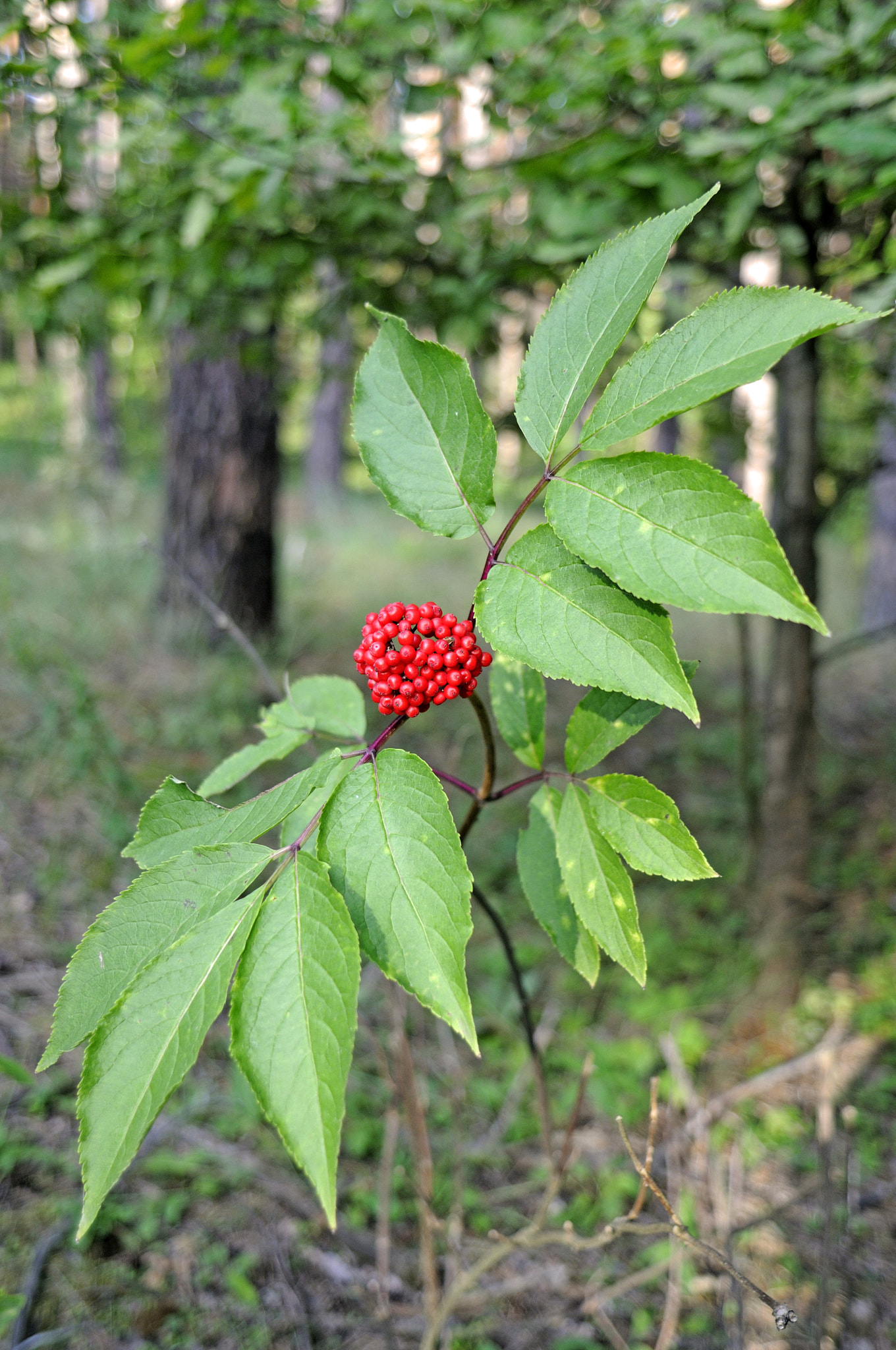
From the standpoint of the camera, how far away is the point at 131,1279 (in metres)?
1.72

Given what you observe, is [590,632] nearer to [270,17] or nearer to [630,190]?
[630,190]

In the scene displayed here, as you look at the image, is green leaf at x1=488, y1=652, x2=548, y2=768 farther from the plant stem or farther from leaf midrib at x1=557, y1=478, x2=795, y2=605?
leaf midrib at x1=557, y1=478, x2=795, y2=605

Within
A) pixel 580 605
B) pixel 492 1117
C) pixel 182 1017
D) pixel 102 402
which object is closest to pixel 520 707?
pixel 580 605

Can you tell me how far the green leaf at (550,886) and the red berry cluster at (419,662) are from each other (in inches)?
9.2

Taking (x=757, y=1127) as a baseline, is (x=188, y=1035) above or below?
above

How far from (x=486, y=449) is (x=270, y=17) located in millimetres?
1663

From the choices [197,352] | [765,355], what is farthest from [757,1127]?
[197,352]

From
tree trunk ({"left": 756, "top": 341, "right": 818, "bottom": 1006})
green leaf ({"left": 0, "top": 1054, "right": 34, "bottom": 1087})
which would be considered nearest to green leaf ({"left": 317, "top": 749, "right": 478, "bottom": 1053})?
green leaf ({"left": 0, "top": 1054, "right": 34, "bottom": 1087})

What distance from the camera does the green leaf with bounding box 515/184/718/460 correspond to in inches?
25.5

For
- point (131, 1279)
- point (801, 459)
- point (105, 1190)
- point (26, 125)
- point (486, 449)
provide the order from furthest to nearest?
point (801, 459), point (26, 125), point (131, 1279), point (486, 449), point (105, 1190)

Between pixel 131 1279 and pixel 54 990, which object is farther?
pixel 54 990

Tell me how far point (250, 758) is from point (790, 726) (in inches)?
86.5

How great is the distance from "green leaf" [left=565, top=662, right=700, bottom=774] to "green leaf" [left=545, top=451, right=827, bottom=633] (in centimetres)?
26

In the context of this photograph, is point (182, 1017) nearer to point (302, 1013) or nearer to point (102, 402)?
point (302, 1013)
